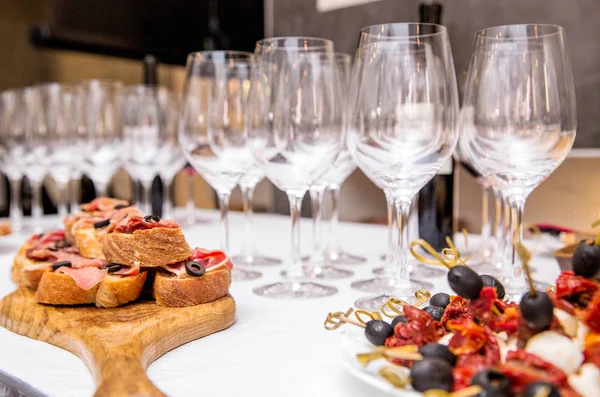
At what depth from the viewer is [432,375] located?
39cm

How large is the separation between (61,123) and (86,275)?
987mm

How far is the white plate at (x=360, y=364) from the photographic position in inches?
→ 15.7

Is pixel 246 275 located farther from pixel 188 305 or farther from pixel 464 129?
pixel 464 129

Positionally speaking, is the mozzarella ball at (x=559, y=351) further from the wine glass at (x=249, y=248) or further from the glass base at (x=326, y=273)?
the wine glass at (x=249, y=248)

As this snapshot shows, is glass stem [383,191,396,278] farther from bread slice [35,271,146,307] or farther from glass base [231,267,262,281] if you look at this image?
bread slice [35,271,146,307]

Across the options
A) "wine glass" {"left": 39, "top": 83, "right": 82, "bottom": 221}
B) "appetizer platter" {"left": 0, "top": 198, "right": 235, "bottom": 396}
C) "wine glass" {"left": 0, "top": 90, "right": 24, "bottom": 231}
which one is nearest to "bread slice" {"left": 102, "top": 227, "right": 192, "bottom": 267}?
"appetizer platter" {"left": 0, "top": 198, "right": 235, "bottom": 396}

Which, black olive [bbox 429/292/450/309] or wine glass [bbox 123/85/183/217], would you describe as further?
wine glass [bbox 123/85/183/217]

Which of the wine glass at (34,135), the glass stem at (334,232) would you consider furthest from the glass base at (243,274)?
the wine glass at (34,135)

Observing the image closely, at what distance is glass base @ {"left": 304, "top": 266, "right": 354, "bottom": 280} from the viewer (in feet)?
3.20

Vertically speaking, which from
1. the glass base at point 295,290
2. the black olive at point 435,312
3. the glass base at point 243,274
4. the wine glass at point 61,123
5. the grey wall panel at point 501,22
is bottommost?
the glass base at point 243,274

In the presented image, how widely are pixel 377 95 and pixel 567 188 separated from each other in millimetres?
1312

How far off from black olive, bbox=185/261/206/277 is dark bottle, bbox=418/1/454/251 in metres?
0.61

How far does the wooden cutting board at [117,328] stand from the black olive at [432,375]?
0.19 meters

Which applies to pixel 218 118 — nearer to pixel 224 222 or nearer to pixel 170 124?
pixel 224 222
